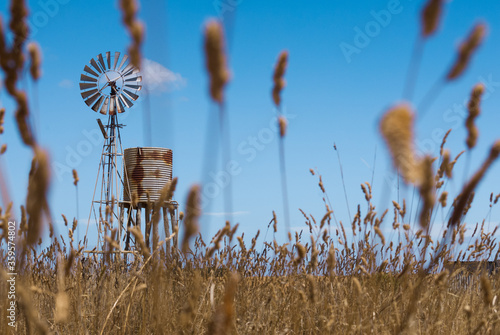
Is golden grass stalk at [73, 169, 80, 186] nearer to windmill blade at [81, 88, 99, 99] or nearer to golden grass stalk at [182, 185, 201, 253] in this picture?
golden grass stalk at [182, 185, 201, 253]

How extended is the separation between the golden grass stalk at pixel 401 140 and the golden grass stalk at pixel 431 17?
0.22m

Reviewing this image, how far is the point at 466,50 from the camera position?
0.81m

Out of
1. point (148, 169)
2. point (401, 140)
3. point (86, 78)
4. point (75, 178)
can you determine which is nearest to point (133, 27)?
point (401, 140)

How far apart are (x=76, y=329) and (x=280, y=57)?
1444 mm

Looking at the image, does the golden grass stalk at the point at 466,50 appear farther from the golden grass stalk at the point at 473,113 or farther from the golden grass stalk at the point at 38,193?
the golden grass stalk at the point at 38,193

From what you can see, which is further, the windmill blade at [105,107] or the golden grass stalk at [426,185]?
the windmill blade at [105,107]

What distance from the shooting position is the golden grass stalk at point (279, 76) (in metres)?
0.98

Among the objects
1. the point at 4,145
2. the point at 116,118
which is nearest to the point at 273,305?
the point at 4,145

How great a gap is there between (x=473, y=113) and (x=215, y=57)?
0.67 meters

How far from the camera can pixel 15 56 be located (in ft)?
2.74

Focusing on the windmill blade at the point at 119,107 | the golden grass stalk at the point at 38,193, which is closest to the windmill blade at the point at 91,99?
the windmill blade at the point at 119,107

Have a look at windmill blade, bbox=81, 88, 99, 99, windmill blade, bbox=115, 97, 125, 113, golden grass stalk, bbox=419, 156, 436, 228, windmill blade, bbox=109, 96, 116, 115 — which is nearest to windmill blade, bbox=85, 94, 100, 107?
windmill blade, bbox=81, 88, 99, 99

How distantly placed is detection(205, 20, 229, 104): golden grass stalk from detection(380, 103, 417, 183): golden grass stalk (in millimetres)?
237

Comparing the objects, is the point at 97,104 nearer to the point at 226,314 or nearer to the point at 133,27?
the point at 133,27
